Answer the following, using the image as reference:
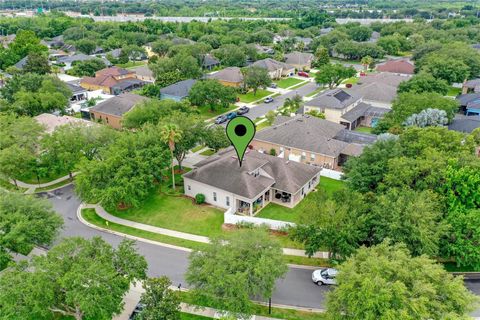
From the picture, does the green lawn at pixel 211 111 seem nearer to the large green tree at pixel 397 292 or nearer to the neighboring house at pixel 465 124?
the neighboring house at pixel 465 124

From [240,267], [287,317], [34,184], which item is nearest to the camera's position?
[240,267]

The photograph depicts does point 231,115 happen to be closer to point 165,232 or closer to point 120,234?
point 165,232

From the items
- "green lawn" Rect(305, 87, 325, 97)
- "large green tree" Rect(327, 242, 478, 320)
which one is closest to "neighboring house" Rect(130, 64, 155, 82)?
"green lawn" Rect(305, 87, 325, 97)

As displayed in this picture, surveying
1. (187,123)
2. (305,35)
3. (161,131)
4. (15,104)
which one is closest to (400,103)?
(187,123)

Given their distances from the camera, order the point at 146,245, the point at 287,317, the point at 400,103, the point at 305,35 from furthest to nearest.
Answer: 1. the point at 305,35
2. the point at 400,103
3. the point at 146,245
4. the point at 287,317

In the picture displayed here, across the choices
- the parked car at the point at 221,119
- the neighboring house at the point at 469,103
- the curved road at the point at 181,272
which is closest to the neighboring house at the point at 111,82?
the parked car at the point at 221,119

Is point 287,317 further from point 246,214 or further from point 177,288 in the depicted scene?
point 246,214

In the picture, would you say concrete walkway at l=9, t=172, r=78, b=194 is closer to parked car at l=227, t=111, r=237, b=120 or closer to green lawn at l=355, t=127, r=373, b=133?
parked car at l=227, t=111, r=237, b=120
